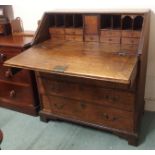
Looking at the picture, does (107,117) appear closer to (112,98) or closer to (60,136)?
(112,98)

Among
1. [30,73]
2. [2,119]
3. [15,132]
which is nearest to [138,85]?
[30,73]

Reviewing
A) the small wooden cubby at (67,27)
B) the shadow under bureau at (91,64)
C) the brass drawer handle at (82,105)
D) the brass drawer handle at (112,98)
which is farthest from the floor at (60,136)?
the small wooden cubby at (67,27)

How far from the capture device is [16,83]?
7.17ft

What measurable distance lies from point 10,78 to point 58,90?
578 millimetres

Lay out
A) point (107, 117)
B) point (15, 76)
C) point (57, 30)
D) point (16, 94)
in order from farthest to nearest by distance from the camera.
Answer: point (16, 94), point (15, 76), point (57, 30), point (107, 117)

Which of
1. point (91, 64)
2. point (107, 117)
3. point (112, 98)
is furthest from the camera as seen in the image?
point (107, 117)

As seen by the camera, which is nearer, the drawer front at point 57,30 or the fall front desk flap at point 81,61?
the fall front desk flap at point 81,61

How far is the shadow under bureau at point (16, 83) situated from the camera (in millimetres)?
2037

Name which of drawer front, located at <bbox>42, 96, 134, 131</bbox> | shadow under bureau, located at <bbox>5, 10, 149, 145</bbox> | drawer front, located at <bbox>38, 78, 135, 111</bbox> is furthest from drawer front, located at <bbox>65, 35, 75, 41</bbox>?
drawer front, located at <bbox>42, 96, 134, 131</bbox>

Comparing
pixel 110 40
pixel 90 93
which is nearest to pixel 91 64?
pixel 90 93

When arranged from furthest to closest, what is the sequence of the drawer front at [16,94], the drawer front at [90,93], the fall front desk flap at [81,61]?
1. the drawer front at [16,94]
2. the drawer front at [90,93]
3. the fall front desk flap at [81,61]
